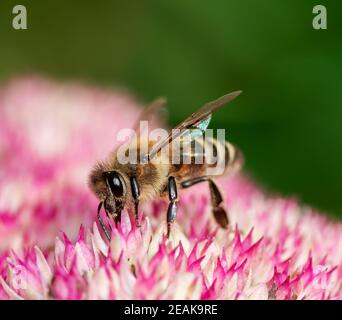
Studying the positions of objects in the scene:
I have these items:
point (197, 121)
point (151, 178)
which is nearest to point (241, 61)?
point (151, 178)

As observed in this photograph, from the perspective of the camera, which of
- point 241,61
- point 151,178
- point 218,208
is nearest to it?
point 151,178

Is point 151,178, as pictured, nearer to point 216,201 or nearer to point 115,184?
point 115,184

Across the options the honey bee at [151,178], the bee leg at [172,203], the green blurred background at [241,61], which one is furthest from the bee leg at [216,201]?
the green blurred background at [241,61]

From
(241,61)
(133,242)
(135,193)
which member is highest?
(241,61)

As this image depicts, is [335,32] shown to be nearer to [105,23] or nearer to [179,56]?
[179,56]

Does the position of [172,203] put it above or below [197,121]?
below

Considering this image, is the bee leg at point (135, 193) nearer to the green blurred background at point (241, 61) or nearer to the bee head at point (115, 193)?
the bee head at point (115, 193)

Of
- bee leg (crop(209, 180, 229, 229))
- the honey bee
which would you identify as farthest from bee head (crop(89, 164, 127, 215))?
bee leg (crop(209, 180, 229, 229))

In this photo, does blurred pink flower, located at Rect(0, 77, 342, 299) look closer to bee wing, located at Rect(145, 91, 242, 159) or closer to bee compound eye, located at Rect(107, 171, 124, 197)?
bee compound eye, located at Rect(107, 171, 124, 197)
